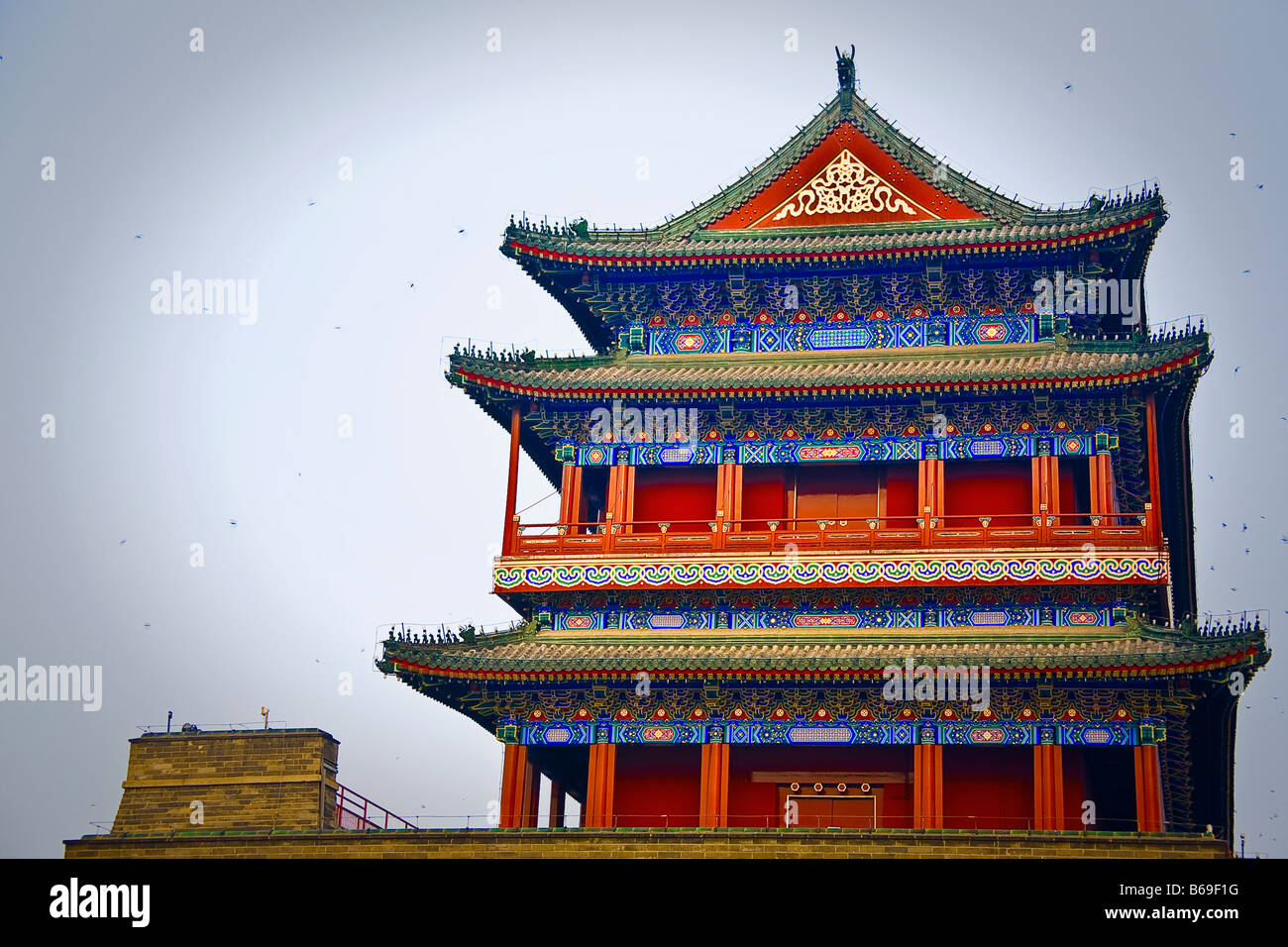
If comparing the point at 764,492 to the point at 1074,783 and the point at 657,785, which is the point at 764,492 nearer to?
the point at 657,785

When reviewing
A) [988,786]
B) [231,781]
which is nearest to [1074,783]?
[988,786]

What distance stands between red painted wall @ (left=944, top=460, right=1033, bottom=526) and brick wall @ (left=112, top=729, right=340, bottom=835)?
1436 centimetres

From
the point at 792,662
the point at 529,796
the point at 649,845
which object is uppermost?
the point at 792,662

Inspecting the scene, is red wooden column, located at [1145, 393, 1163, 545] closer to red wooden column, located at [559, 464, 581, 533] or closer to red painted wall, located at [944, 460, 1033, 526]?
red painted wall, located at [944, 460, 1033, 526]

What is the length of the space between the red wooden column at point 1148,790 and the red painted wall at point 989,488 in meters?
5.93

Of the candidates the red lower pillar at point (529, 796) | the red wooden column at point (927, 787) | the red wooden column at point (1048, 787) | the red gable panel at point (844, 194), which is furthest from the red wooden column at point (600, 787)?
the red gable panel at point (844, 194)

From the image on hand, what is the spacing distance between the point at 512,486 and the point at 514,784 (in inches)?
266

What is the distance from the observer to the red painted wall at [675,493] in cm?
4159

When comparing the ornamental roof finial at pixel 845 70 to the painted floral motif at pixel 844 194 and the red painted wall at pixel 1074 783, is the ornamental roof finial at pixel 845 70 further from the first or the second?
the red painted wall at pixel 1074 783

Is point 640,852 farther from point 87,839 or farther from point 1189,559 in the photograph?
point 1189,559

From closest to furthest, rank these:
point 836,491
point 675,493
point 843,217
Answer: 1. point 836,491
2. point 675,493
3. point 843,217

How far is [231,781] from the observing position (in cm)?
3838

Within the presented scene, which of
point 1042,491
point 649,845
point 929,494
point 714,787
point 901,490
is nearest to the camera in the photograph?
point 649,845

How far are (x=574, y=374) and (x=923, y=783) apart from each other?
1215cm
